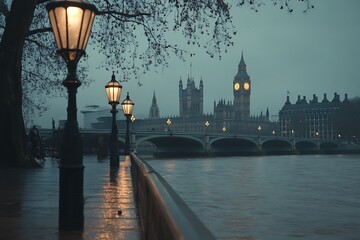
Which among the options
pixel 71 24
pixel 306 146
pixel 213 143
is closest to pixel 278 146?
pixel 306 146

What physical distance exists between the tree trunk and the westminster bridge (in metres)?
37.2

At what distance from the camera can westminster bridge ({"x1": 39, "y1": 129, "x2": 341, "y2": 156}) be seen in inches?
2842

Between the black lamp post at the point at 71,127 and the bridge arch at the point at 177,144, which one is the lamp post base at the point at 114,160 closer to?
the black lamp post at the point at 71,127

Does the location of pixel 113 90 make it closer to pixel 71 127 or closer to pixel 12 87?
pixel 12 87

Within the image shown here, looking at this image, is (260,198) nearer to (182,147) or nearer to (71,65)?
(71,65)

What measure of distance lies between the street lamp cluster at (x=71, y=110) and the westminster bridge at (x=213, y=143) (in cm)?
4778

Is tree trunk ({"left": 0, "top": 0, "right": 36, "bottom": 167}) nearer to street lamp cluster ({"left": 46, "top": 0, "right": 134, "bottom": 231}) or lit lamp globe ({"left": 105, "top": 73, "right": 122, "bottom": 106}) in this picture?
lit lamp globe ({"left": 105, "top": 73, "right": 122, "bottom": 106})

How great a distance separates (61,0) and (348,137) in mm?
145903

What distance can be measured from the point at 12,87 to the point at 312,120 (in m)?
174

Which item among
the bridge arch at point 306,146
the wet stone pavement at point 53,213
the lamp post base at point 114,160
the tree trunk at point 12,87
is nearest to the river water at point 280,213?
the wet stone pavement at point 53,213

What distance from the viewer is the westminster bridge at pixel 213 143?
7219 centimetres

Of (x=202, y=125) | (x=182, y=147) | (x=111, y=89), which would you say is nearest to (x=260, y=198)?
(x=111, y=89)

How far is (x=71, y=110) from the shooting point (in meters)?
5.81

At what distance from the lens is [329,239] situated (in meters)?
9.86
